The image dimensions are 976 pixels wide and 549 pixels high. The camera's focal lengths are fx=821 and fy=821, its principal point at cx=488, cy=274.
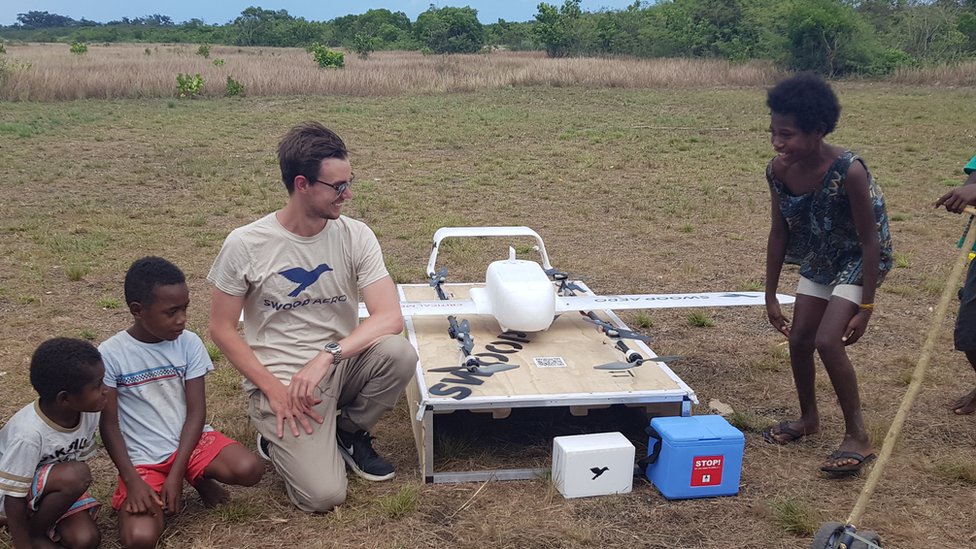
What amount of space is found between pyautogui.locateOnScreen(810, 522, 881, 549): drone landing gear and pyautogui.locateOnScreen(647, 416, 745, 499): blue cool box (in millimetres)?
843

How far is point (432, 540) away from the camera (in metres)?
3.38

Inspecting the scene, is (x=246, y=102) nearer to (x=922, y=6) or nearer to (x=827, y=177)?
(x=827, y=177)

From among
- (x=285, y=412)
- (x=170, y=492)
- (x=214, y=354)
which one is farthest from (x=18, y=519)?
(x=214, y=354)

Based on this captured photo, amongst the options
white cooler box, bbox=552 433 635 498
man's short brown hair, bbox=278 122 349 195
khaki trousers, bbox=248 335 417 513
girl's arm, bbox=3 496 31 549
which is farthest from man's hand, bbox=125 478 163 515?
white cooler box, bbox=552 433 635 498

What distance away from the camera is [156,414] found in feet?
11.1

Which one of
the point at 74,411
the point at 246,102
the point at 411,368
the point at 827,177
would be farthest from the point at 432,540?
the point at 246,102

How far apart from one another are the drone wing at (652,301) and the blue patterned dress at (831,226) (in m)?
0.93

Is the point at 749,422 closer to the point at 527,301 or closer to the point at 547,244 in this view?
the point at 527,301

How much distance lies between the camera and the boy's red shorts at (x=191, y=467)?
10.8ft

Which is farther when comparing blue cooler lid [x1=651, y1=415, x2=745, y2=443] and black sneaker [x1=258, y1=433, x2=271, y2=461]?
black sneaker [x1=258, y1=433, x2=271, y2=461]

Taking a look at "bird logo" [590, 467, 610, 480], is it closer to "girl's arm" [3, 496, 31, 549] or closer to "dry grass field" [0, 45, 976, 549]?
"dry grass field" [0, 45, 976, 549]

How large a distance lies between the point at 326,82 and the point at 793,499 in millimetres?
23078

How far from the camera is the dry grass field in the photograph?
3.54 metres

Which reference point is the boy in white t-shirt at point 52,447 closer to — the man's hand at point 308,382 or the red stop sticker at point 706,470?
the man's hand at point 308,382
